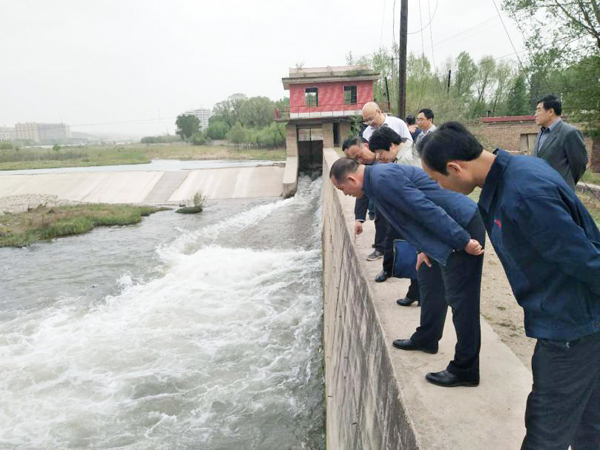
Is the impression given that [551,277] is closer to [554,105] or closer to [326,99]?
[554,105]

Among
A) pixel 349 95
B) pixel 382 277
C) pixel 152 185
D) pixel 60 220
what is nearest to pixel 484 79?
pixel 349 95

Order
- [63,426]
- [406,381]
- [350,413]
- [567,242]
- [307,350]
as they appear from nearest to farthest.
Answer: [567,242] → [406,381] → [350,413] → [63,426] → [307,350]

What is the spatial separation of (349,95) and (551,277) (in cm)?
3207

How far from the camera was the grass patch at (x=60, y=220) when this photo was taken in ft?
61.5

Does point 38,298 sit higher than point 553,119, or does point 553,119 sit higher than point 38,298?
point 553,119

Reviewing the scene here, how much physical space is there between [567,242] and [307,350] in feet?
23.2

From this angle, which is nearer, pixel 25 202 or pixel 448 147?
pixel 448 147

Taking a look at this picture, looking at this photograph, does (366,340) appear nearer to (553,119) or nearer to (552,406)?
(552,406)

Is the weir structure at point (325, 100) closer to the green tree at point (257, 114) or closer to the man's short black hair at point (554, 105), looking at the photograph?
the man's short black hair at point (554, 105)

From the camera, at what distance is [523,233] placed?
1628 mm

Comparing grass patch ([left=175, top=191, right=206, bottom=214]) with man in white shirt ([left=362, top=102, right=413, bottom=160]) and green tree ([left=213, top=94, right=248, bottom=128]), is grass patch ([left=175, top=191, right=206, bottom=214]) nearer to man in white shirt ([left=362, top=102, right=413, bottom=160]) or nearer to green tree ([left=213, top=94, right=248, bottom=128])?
man in white shirt ([left=362, top=102, right=413, bottom=160])

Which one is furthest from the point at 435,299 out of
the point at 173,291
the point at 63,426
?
the point at 173,291

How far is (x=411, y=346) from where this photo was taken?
2.99m

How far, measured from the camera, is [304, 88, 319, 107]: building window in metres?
32.0
